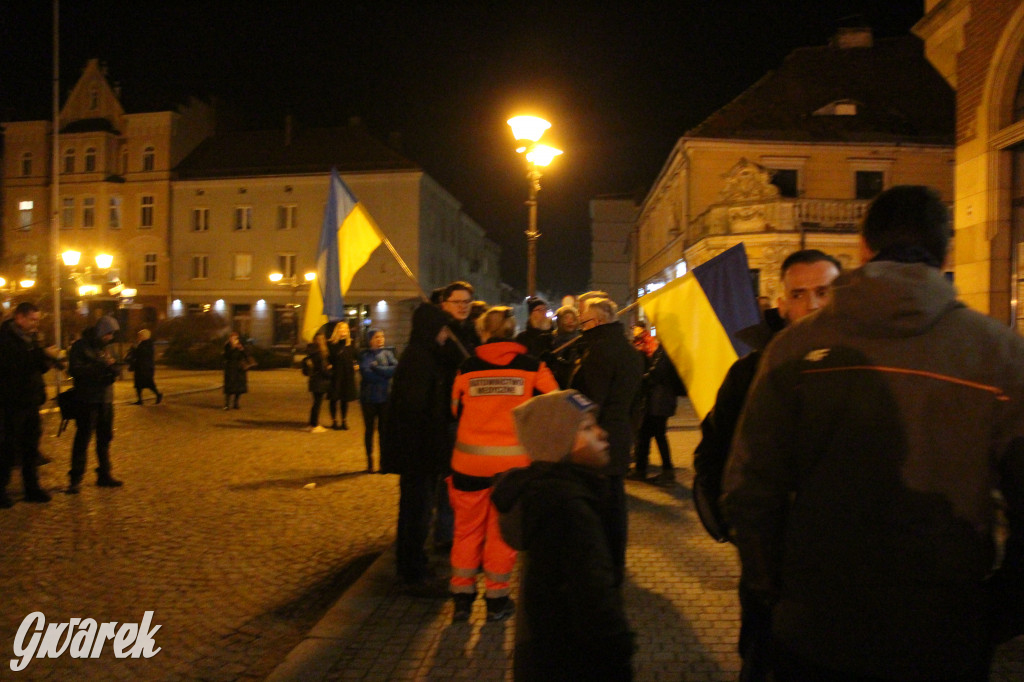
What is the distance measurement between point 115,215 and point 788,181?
41.2 m

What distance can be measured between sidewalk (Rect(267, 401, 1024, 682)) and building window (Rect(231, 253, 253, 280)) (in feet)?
149

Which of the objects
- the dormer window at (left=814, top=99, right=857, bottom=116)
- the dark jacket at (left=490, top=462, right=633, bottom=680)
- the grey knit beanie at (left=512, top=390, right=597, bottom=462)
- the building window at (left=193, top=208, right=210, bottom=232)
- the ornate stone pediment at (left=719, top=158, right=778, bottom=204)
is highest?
the dormer window at (left=814, top=99, right=857, bottom=116)

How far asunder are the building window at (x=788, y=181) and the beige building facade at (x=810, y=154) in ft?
0.13

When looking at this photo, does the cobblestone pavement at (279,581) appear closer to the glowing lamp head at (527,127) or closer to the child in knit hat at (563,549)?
the child in knit hat at (563,549)

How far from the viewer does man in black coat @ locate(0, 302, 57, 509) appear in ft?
24.4

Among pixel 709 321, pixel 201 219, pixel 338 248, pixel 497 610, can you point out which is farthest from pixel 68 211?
pixel 709 321

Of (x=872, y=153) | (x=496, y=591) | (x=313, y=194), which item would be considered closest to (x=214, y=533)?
(x=496, y=591)

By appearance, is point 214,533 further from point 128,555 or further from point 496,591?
point 496,591

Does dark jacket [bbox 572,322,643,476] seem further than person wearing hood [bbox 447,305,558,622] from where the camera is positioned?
Yes

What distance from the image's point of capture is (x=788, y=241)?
27.5m

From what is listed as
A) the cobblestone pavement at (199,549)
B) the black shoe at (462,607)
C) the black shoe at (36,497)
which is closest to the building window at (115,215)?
the cobblestone pavement at (199,549)

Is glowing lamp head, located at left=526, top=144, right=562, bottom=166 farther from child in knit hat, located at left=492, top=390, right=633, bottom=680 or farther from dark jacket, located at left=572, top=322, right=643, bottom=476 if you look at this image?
child in knit hat, located at left=492, top=390, right=633, bottom=680

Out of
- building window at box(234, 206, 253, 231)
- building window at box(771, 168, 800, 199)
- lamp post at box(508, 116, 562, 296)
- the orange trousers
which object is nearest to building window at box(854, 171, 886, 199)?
building window at box(771, 168, 800, 199)

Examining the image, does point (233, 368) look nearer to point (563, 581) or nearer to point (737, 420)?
point (737, 420)
